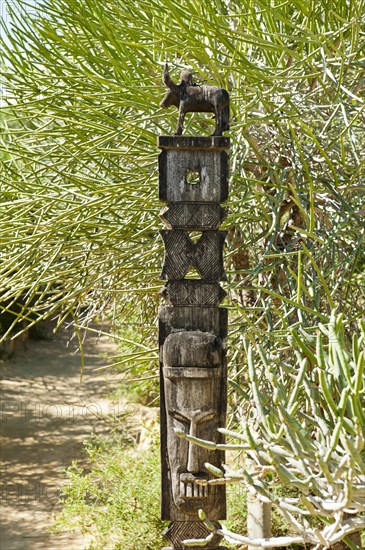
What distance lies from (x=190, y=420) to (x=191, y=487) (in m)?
0.21

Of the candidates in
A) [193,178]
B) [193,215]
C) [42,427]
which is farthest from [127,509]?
[42,427]

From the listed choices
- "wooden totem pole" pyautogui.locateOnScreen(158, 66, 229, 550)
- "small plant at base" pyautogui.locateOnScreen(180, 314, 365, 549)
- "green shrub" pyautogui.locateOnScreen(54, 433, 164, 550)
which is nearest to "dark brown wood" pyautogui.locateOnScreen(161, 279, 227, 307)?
"wooden totem pole" pyautogui.locateOnScreen(158, 66, 229, 550)

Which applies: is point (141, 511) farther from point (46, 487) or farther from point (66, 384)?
point (66, 384)

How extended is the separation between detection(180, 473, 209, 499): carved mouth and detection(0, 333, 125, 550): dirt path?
216cm

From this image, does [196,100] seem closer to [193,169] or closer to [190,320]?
[193,169]

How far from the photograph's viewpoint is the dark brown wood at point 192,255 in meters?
2.40

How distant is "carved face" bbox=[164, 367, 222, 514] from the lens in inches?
94.5

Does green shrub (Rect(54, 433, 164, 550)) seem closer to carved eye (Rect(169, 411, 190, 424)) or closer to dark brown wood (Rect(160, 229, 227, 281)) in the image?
carved eye (Rect(169, 411, 190, 424))

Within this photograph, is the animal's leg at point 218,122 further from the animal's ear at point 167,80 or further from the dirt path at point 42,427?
the dirt path at point 42,427

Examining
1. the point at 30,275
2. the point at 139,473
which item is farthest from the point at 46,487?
the point at 30,275

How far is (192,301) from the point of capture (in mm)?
2398

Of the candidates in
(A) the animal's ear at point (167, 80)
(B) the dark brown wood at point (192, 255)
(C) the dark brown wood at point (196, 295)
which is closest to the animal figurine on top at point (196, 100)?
(A) the animal's ear at point (167, 80)

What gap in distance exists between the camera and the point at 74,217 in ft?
11.3

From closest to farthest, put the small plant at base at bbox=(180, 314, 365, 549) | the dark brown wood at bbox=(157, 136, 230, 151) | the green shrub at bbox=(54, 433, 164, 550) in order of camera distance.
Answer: the small plant at base at bbox=(180, 314, 365, 549)
the dark brown wood at bbox=(157, 136, 230, 151)
the green shrub at bbox=(54, 433, 164, 550)
